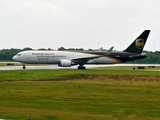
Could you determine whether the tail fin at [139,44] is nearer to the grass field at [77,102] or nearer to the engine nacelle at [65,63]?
the engine nacelle at [65,63]

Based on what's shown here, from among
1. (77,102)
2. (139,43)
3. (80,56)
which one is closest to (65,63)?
(80,56)

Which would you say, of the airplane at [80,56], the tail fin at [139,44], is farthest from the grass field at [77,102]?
the tail fin at [139,44]

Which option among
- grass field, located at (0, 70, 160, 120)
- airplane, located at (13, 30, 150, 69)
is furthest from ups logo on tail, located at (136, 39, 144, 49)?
grass field, located at (0, 70, 160, 120)

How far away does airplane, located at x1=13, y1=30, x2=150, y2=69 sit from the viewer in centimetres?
7919

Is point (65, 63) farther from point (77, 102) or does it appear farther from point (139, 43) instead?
point (77, 102)

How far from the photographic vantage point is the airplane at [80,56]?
3118 inches

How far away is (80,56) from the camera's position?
81875mm

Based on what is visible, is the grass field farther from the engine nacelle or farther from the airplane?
the airplane

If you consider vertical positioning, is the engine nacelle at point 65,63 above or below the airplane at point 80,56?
below

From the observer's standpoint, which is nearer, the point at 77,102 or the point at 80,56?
the point at 77,102

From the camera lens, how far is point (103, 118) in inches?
1011

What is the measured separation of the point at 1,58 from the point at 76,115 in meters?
153

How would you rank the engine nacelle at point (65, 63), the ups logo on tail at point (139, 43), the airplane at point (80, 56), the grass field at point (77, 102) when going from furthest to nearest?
1. the ups logo on tail at point (139, 43)
2. the airplane at point (80, 56)
3. the engine nacelle at point (65, 63)
4. the grass field at point (77, 102)

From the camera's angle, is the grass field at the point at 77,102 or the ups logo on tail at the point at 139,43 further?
the ups logo on tail at the point at 139,43
